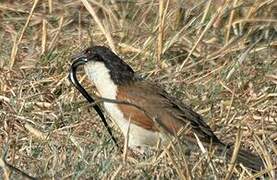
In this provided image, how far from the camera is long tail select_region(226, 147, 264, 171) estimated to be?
14.9 feet

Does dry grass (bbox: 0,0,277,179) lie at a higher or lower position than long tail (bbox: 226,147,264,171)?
higher

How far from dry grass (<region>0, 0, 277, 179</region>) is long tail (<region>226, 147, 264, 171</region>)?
72 mm

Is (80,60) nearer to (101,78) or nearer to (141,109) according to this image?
(101,78)

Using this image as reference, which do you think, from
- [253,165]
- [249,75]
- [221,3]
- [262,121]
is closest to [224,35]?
[221,3]

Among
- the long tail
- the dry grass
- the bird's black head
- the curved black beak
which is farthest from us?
the bird's black head

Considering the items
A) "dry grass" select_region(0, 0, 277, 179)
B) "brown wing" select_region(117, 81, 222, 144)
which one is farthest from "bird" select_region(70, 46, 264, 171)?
"dry grass" select_region(0, 0, 277, 179)

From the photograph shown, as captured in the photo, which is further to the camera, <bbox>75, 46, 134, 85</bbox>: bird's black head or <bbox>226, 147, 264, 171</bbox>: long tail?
<bbox>75, 46, 134, 85</bbox>: bird's black head

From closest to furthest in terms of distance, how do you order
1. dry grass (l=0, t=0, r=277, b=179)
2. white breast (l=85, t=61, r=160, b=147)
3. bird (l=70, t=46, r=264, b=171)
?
dry grass (l=0, t=0, r=277, b=179)
bird (l=70, t=46, r=264, b=171)
white breast (l=85, t=61, r=160, b=147)

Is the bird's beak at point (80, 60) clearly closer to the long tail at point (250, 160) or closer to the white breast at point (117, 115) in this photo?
the white breast at point (117, 115)

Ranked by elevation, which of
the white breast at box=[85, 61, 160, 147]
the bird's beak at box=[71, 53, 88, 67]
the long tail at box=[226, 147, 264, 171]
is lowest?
the long tail at box=[226, 147, 264, 171]

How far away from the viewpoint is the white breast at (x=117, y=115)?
491 centimetres

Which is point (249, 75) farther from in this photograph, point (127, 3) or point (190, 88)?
point (127, 3)

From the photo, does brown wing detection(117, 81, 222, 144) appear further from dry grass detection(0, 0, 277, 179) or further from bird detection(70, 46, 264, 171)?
dry grass detection(0, 0, 277, 179)

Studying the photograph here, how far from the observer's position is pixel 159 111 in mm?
5020
